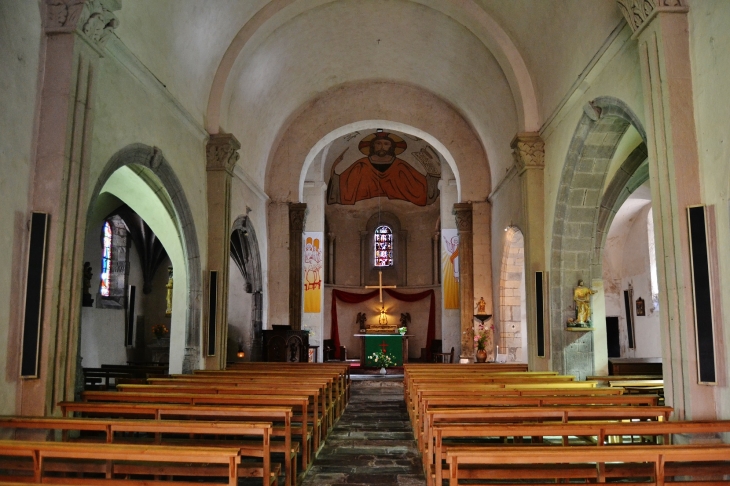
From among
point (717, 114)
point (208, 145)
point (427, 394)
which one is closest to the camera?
point (717, 114)

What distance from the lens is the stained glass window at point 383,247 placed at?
27281 mm

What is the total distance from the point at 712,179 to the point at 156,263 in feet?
52.3

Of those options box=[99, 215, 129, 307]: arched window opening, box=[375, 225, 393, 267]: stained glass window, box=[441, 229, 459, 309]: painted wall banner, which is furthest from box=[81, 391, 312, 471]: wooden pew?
box=[375, 225, 393, 267]: stained glass window

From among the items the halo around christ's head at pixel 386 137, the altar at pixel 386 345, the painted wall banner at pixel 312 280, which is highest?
the halo around christ's head at pixel 386 137

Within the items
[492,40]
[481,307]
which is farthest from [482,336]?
[492,40]

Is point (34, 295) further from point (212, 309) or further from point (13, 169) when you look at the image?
point (212, 309)

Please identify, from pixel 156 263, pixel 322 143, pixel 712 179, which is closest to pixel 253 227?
pixel 322 143

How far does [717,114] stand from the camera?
229 inches

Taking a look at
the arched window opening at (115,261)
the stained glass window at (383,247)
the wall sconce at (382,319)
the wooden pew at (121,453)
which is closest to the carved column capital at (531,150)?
the wooden pew at (121,453)

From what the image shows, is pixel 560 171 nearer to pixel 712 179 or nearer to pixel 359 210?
pixel 712 179

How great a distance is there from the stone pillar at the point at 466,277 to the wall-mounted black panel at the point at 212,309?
7.22m

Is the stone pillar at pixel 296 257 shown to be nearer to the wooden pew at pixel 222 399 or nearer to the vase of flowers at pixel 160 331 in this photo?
the vase of flowers at pixel 160 331

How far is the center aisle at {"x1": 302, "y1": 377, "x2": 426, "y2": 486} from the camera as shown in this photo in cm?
622

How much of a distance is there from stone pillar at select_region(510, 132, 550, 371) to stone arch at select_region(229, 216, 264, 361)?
6.67 meters
